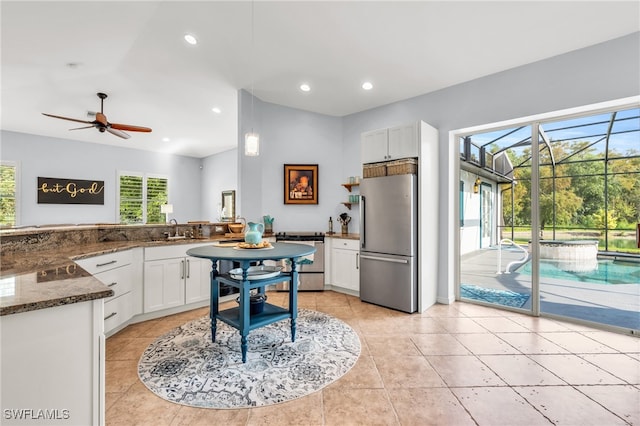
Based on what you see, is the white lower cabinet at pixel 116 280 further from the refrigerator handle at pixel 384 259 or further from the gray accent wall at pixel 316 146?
the refrigerator handle at pixel 384 259

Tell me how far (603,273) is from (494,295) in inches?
44.7

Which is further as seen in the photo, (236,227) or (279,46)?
(236,227)

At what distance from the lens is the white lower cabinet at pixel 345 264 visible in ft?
14.4

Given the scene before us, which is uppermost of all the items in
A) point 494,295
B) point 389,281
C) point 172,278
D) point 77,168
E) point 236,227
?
point 77,168

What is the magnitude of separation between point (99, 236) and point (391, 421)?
3606 mm

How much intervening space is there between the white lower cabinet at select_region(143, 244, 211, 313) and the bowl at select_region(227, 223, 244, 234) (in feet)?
2.42

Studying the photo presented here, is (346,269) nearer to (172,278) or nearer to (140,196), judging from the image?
(172,278)

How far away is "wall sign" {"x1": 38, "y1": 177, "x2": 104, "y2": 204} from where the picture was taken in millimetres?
6547

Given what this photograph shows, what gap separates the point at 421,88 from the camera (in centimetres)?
409

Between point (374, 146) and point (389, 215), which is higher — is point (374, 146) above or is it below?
above

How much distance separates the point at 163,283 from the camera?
11.4 feet

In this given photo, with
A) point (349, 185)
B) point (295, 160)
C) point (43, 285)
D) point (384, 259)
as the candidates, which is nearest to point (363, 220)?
point (384, 259)

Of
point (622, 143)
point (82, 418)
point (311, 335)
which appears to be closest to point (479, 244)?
point (622, 143)

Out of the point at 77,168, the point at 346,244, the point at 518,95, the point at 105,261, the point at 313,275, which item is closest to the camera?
the point at 105,261
